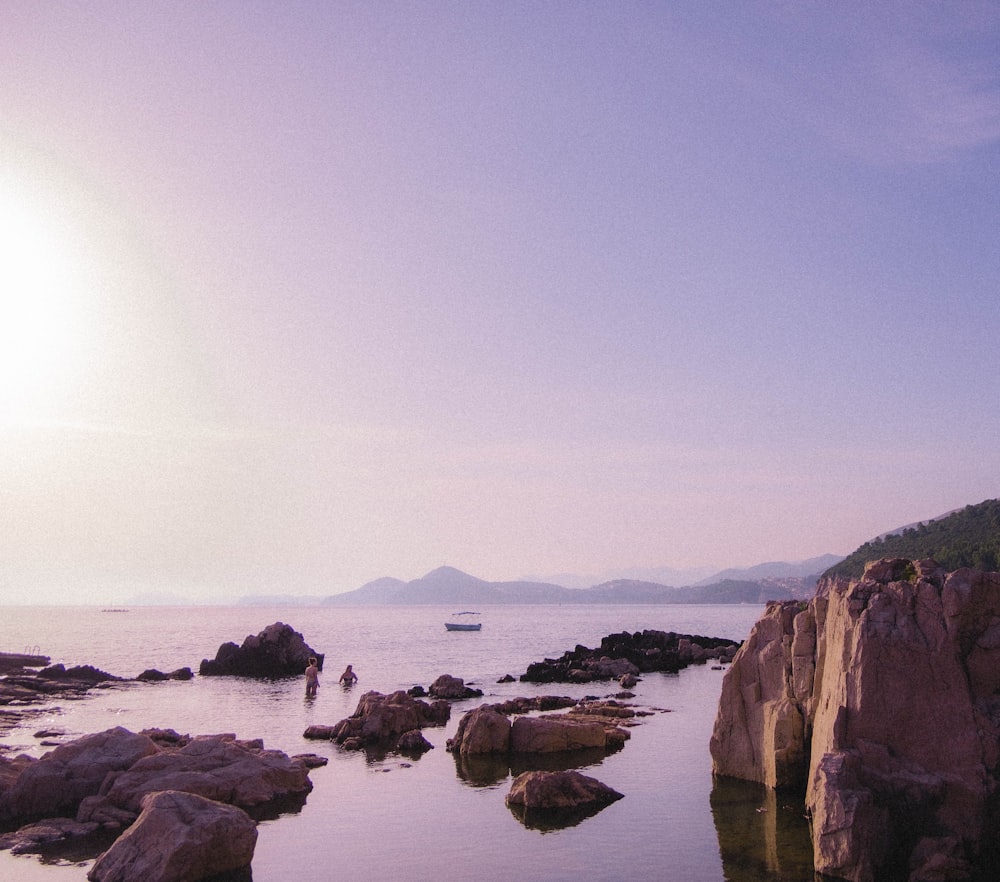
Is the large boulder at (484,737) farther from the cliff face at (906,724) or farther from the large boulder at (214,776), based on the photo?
the cliff face at (906,724)

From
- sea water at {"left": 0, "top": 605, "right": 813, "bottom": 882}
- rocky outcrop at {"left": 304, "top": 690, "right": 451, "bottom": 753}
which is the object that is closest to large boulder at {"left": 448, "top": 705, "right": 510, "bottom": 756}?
sea water at {"left": 0, "top": 605, "right": 813, "bottom": 882}

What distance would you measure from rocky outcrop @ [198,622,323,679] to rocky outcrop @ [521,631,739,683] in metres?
23.6

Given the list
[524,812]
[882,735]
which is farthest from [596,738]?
[882,735]

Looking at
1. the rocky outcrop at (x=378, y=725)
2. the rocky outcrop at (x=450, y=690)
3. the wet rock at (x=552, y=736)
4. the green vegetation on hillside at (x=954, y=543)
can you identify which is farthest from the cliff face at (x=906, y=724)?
the green vegetation on hillside at (x=954, y=543)

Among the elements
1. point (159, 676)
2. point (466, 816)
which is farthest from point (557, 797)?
point (159, 676)

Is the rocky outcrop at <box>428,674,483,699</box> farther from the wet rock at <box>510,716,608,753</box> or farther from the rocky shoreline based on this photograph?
the wet rock at <box>510,716,608,753</box>

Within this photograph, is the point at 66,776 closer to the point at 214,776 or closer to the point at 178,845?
the point at 214,776

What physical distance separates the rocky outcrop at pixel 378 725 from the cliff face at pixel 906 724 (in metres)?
21.4

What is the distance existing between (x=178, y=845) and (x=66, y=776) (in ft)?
31.6

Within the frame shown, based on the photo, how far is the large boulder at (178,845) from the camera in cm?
1969

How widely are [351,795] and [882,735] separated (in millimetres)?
17820

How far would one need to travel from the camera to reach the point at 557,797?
2662cm

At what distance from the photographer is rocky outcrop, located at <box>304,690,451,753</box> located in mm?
39188

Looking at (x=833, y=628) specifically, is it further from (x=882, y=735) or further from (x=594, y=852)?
(x=594, y=852)
